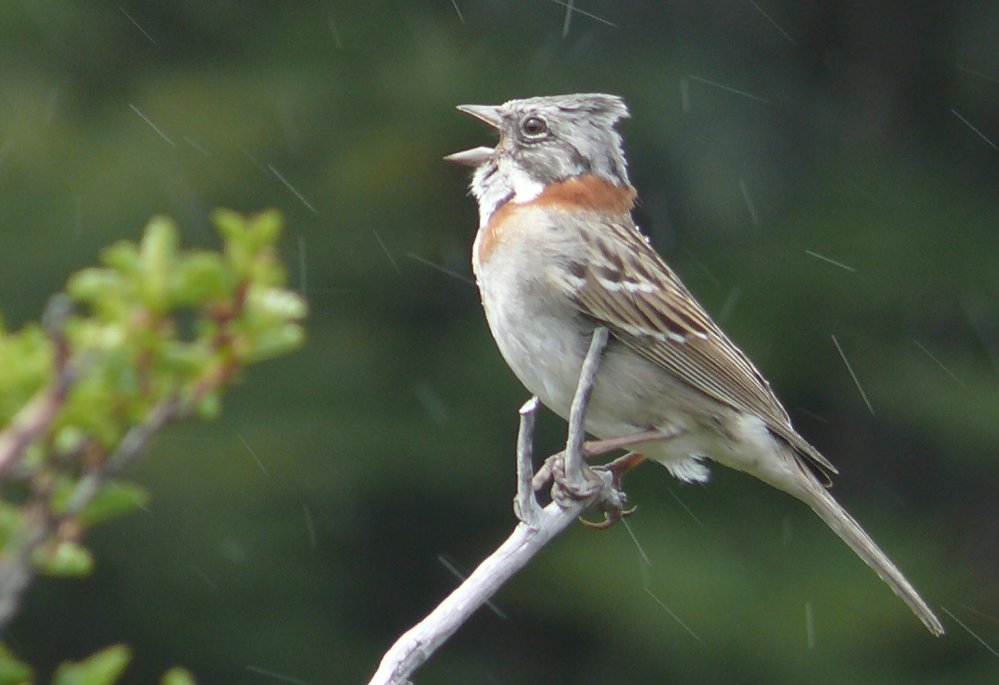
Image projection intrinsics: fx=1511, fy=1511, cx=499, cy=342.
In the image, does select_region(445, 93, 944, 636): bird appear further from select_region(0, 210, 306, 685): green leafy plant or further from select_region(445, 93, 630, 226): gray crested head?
select_region(0, 210, 306, 685): green leafy plant

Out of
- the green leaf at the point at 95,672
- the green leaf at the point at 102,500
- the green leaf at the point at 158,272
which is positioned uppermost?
the green leaf at the point at 158,272

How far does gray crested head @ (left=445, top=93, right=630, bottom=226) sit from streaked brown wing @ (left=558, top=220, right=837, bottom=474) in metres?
0.16

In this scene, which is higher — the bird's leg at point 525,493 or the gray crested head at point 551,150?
the bird's leg at point 525,493

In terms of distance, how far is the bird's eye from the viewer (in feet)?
11.7

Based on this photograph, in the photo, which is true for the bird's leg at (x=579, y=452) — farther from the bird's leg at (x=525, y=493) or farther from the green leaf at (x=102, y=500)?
the green leaf at (x=102, y=500)

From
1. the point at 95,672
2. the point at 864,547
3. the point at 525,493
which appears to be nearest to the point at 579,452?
the point at 525,493

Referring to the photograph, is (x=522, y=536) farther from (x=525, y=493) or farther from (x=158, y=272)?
(x=158, y=272)

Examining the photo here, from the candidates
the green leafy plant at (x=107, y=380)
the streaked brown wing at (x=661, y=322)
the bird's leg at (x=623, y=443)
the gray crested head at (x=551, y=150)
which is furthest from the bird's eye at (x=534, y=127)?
the green leafy plant at (x=107, y=380)

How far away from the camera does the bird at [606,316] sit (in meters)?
3.23

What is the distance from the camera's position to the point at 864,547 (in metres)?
3.25

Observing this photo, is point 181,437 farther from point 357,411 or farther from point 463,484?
point 463,484

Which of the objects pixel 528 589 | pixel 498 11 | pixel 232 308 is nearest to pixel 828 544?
pixel 528 589

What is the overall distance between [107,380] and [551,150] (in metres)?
2.68

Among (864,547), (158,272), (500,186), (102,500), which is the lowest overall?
(864,547)
